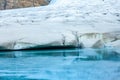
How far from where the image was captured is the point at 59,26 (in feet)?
18.2

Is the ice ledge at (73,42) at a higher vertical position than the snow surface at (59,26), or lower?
lower

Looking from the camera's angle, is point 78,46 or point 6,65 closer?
point 6,65

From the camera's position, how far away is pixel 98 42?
17.5ft

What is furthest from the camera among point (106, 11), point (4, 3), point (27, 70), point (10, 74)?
point (4, 3)

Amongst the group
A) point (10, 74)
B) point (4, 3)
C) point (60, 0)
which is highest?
point (10, 74)

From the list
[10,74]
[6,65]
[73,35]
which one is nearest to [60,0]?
[73,35]

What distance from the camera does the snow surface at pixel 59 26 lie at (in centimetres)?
516

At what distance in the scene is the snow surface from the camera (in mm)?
5164

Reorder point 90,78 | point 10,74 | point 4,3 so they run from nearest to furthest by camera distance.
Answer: point 90,78, point 10,74, point 4,3

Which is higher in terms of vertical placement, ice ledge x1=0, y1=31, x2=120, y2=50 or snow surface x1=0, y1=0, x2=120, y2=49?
snow surface x1=0, y1=0, x2=120, y2=49

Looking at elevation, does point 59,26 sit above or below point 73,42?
above

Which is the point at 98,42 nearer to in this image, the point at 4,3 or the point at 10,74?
the point at 10,74

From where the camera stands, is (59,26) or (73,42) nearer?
(73,42)

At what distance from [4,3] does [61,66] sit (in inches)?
420
